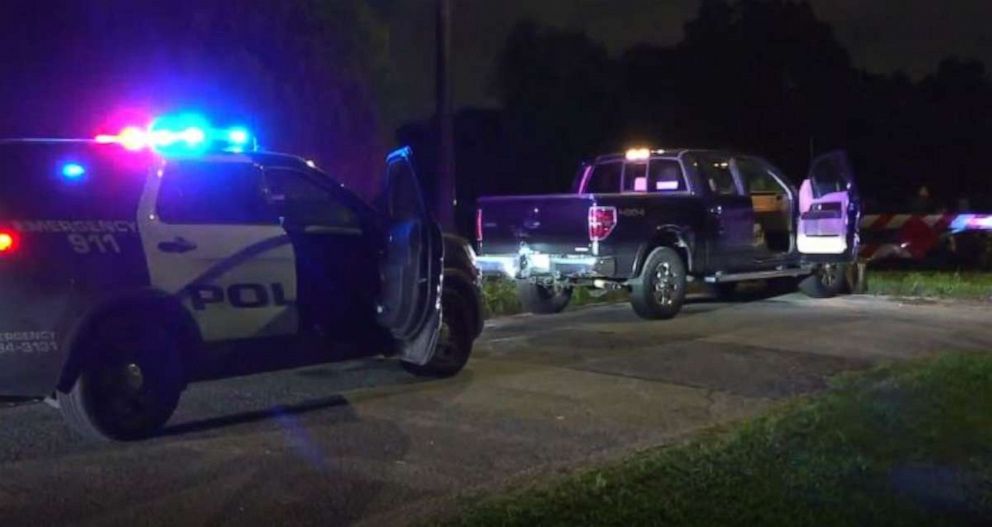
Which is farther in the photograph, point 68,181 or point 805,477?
point 68,181

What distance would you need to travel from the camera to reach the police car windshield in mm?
7453

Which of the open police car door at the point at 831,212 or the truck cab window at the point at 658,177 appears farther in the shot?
the open police car door at the point at 831,212

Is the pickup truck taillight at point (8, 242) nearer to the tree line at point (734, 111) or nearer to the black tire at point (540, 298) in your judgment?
the black tire at point (540, 298)

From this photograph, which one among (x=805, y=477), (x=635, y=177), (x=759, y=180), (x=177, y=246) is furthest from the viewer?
(x=759, y=180)

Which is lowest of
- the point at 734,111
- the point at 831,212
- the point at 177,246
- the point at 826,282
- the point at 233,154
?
the point at 826,282

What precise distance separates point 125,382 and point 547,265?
21.2 feet

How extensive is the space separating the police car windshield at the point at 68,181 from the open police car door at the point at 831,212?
9.95 meters

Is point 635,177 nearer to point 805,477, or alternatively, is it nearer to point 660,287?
point 660,287

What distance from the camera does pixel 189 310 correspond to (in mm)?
8164

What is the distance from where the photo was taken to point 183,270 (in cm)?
812

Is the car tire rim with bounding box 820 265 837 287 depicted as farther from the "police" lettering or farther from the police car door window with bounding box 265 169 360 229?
the "police" lettering

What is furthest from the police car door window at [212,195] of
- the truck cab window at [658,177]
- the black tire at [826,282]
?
the black tire at [826,282]

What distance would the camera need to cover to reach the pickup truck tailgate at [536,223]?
13.5 meters

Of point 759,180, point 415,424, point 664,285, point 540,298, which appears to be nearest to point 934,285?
point 759,180
